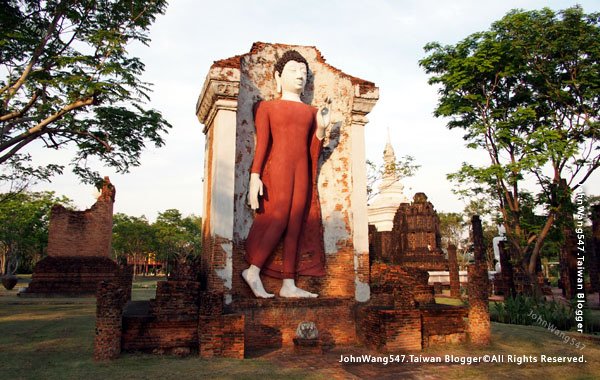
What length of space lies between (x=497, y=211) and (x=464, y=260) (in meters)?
28.5

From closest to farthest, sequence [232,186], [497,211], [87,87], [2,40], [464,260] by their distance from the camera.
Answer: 1. [232,186]
2. [2,40]
3. [87,87]
4. [497,211]
5. [464,260]

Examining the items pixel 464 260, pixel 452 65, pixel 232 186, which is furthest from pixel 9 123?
pixel 464 260

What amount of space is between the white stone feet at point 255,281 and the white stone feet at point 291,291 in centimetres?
25

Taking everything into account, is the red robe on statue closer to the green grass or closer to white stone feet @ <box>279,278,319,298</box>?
white stone feet @ <box>279,278,319,298</box>

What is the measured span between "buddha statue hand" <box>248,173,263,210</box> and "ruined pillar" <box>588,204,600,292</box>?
1763 centimetres

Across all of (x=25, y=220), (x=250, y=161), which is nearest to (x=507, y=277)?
(x=250, y=161)

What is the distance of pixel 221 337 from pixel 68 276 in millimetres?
15532

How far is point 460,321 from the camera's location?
837 centimetres

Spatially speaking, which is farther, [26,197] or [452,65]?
[26,197]

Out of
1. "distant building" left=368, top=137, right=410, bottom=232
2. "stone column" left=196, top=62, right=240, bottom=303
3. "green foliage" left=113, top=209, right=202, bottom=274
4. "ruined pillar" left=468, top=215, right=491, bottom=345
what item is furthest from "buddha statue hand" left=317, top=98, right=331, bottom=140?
"green foliage" left=113, top=209, right=202, bottom=274

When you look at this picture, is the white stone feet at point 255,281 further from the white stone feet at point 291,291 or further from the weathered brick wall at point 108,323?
the weathered brick wall at point 108,323

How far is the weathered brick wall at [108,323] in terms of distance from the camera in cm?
648

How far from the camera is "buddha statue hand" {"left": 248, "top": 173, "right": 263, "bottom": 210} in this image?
26.9ft

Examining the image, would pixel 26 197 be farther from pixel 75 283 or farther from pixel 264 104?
pixel 264 104
